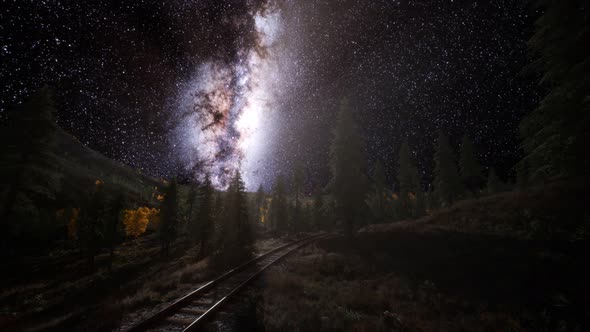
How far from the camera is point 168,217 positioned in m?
40.6

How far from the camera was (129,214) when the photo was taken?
70.7 metres

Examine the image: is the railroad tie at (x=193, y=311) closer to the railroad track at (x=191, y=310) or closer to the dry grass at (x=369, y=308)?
the railroad track at (x=191, y=310)

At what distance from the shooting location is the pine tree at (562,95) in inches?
404

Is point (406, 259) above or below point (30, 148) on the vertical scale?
below

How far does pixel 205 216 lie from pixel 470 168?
155 feet

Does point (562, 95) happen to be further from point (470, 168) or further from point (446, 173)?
point (470, 168)

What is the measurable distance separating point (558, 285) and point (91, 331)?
15.7 m

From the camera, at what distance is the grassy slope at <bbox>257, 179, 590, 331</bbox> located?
747 cm

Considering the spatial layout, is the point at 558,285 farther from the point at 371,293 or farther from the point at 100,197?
the point at 100,197

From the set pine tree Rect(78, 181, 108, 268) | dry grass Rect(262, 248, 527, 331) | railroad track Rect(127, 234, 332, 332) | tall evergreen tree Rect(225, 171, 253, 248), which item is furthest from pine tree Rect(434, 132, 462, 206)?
pine tree Rect(78, 181, 108, 268)

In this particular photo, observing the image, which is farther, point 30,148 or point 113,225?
point 113,225

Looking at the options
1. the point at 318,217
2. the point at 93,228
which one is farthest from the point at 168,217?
the point at 318,217

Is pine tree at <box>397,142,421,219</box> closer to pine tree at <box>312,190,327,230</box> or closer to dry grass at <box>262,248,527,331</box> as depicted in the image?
pine tree at <box>312,190,327,230</box>

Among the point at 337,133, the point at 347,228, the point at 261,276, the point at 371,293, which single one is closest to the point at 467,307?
the point at 371,293
